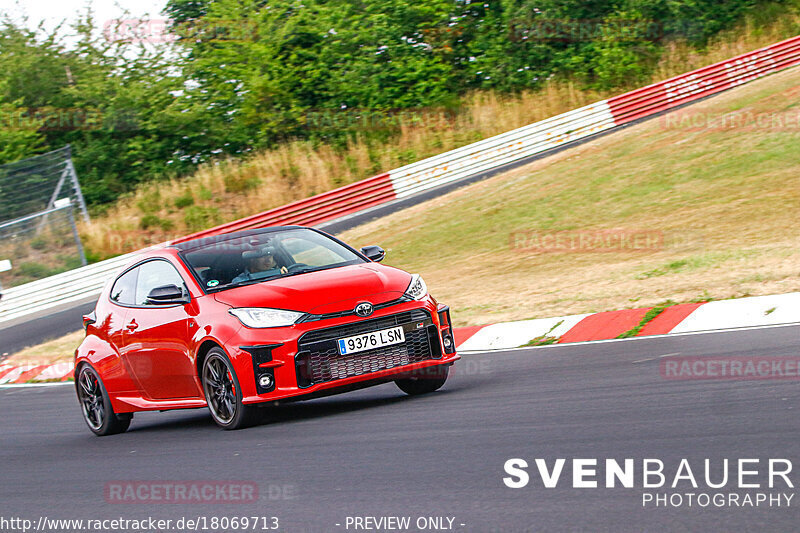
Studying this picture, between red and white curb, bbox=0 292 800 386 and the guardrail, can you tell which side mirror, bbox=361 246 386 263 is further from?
the guardrail

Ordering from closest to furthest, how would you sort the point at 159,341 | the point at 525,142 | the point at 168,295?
the point at 168,295
the point at 159,341
the point at 525,142

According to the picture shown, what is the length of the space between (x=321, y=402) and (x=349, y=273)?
156 cm

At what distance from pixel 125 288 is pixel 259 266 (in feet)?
4.90

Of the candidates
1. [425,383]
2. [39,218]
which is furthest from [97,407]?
[39,218]

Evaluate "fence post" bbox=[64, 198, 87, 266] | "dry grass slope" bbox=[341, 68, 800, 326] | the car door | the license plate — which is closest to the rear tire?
the license plate

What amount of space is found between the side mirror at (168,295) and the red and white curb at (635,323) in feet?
12.3

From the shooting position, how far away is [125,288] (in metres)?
8.80

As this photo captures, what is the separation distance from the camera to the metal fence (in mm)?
24766

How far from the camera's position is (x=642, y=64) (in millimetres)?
34750

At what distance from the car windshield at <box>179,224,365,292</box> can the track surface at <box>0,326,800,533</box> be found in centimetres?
115

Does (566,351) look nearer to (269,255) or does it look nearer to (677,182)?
(269,255)

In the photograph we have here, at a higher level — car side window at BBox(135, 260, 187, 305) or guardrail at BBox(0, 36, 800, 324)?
car side window at BBox(135, 260, 187, 305)

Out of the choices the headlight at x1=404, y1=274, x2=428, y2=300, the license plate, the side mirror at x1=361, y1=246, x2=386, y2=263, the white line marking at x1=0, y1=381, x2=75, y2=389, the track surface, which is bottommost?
the white line marking at x1=0, y1=381, x2=75, y2=389

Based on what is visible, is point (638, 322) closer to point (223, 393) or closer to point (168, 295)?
point (223, 393)
